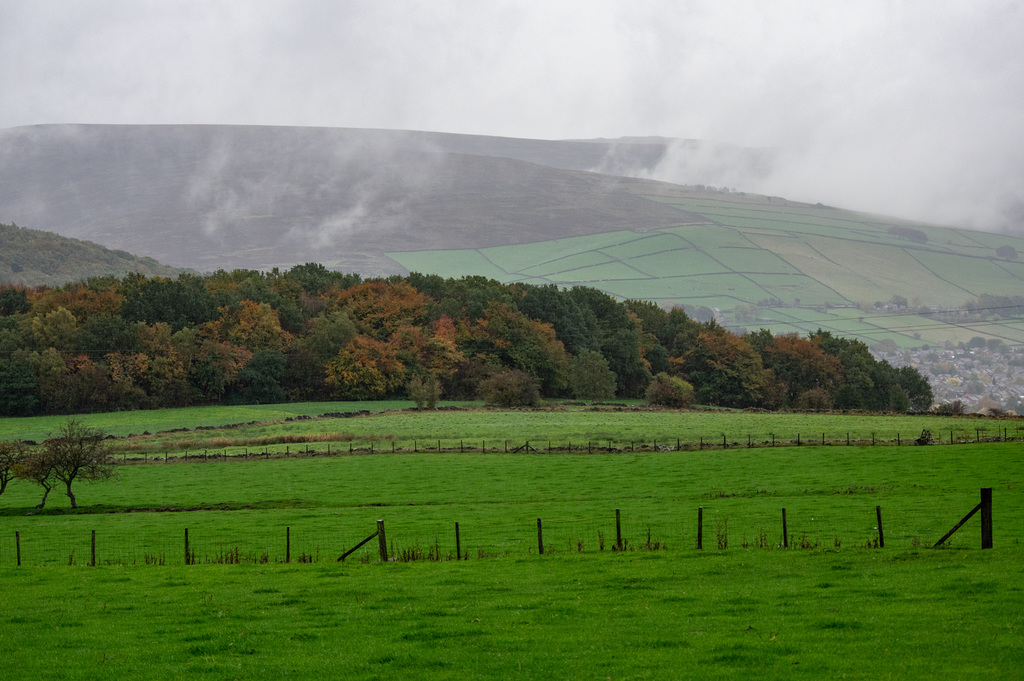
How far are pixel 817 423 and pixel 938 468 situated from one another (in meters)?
27.4

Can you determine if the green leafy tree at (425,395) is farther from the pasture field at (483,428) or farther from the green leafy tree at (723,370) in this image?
the green leafy tree at (723,370)

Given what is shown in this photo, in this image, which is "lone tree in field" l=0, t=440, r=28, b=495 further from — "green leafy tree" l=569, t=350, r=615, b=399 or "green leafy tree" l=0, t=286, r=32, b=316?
"green leafy tree" l=0, t=286, r=32, b=316

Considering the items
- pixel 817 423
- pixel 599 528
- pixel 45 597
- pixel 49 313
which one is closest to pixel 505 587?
pixel 45 597

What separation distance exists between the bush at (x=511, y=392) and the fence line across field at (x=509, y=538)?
62027mm

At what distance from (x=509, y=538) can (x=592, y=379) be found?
252 ft

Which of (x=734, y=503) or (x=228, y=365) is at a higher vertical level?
(x=228, y=365)

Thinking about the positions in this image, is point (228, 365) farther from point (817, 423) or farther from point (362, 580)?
point (362, 580)

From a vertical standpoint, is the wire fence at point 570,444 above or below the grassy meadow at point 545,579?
above

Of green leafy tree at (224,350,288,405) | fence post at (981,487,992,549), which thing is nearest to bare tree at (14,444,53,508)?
fence post at (981,487,992,549)

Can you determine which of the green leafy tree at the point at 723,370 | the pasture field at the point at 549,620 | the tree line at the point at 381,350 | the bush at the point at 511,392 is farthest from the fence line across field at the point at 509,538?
the green leafy tree at the point at 723,370

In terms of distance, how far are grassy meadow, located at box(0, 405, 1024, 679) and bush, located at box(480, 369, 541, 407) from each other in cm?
5056

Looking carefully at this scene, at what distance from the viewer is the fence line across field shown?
2583cm

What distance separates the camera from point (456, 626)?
16016 mm

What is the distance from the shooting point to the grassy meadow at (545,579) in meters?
13.9
